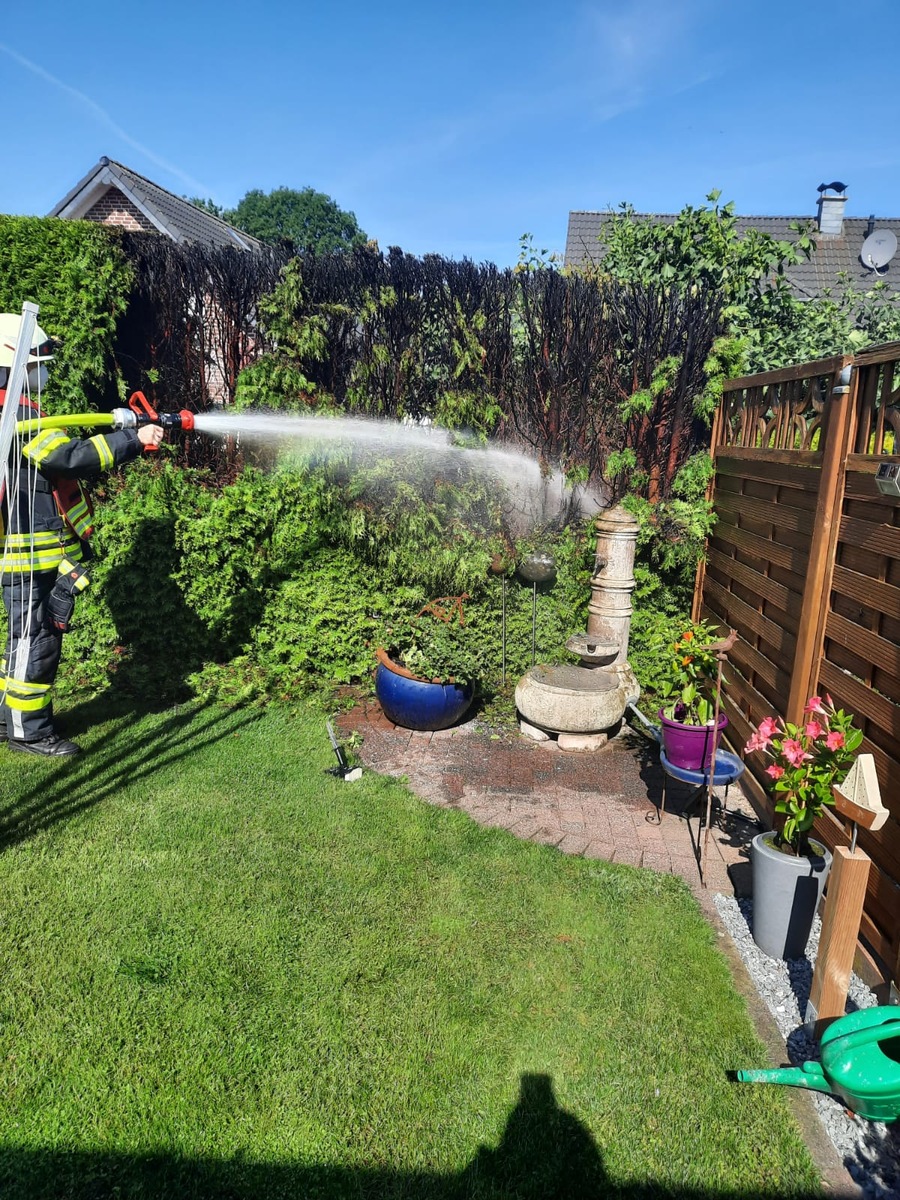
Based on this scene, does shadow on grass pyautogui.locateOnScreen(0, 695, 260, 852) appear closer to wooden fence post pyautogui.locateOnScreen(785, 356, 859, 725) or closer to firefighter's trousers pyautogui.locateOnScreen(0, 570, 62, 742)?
firefighter's trousers pyautogui.locateOnScreen(0, 570, 62, 742)

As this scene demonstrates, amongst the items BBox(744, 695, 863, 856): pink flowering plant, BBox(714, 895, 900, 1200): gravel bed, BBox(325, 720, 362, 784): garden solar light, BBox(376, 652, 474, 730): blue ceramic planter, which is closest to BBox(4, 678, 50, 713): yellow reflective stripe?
BBox(325, 720, 362, 784): garden solar light

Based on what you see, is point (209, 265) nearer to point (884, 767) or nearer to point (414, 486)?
point (414, 486)

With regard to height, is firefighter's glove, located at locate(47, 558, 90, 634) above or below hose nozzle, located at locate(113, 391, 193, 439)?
below

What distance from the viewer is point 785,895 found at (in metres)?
3.52

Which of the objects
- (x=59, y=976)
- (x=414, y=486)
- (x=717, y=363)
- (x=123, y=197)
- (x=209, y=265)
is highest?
(x=123, y=197)

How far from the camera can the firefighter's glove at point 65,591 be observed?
531 cm

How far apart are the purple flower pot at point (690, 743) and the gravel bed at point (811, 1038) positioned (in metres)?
0.79

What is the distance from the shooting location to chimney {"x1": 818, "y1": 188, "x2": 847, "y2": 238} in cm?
2094

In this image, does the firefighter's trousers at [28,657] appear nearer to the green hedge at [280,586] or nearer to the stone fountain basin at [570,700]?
the green hedge at [280,586]

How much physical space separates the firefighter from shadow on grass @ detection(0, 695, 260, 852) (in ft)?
1.00

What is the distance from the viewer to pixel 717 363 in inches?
269

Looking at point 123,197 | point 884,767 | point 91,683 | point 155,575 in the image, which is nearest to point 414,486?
point 155,575

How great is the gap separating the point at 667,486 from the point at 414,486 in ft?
8.55

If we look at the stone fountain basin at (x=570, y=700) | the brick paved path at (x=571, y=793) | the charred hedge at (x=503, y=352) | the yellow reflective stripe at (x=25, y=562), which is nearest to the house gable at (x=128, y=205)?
the charred hedge at (x=503, y=352)
